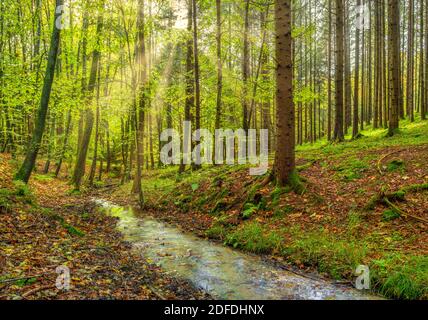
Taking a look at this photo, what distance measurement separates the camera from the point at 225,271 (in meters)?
6.74

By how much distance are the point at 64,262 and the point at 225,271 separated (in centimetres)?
297

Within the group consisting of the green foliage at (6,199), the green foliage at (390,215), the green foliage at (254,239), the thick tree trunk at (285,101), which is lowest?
the green foliage at (254,239)

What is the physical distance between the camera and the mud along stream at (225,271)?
5.55 meters

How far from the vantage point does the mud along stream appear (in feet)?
18.2

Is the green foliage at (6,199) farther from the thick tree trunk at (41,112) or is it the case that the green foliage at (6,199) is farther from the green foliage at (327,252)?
the green foliage at (327,252)

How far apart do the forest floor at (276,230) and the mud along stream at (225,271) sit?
0.36 m

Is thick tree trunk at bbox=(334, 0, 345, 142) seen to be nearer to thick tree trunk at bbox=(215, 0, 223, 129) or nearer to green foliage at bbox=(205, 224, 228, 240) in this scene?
thick tree trunk at bbox=(215, 0, 223, 129)

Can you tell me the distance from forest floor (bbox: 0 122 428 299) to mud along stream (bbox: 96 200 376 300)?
1.19 ft

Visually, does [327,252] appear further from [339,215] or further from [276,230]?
[276,230]

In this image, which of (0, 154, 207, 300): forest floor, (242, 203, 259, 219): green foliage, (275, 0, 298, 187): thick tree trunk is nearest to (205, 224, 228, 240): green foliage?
(242, 203, 259, 219): green foliage

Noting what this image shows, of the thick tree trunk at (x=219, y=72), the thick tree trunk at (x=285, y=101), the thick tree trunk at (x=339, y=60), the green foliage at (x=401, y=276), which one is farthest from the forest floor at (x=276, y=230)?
the thick tree trunk at (x=219, y=72)

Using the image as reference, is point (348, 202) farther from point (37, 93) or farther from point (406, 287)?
point (37, 93)
